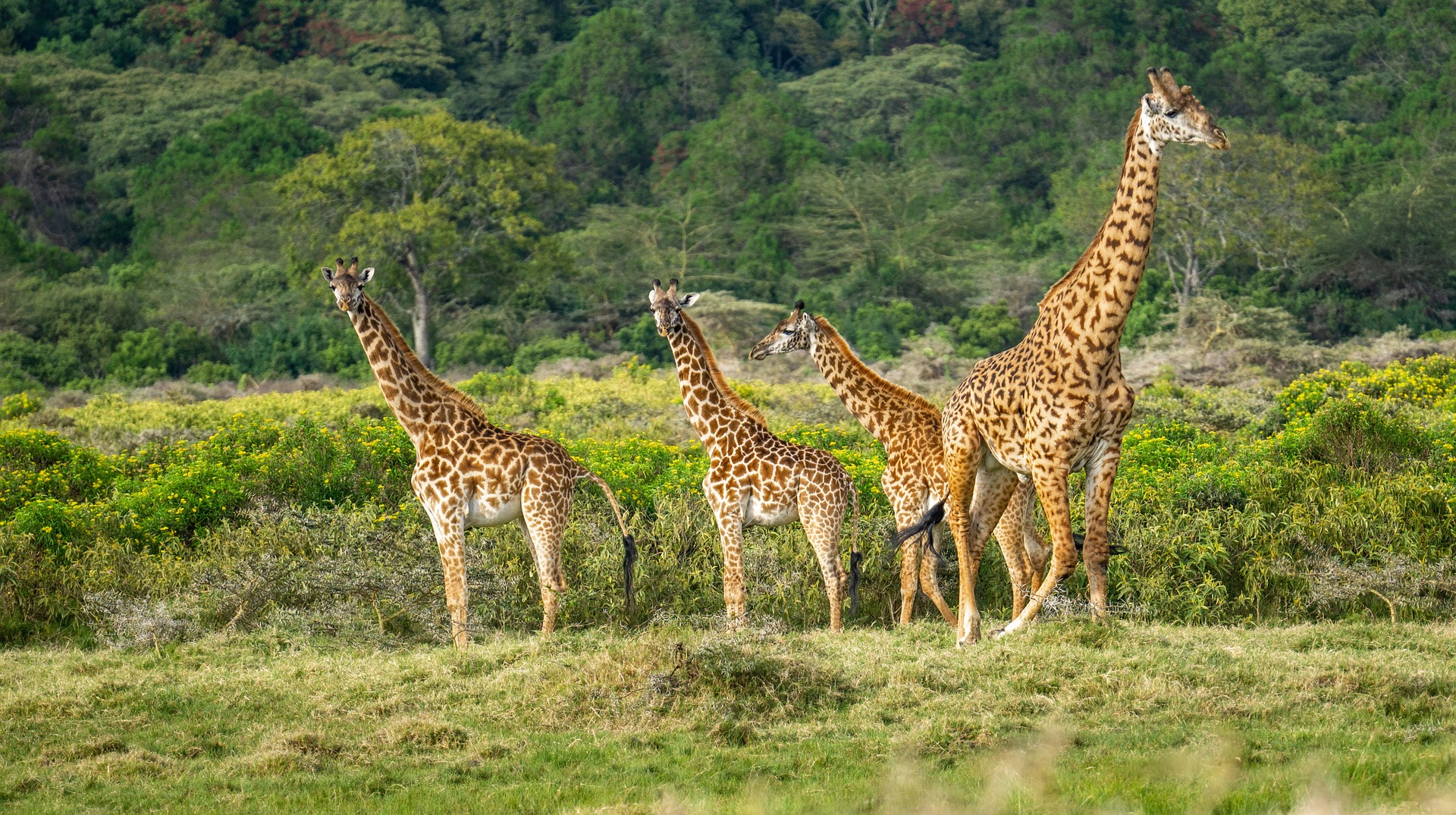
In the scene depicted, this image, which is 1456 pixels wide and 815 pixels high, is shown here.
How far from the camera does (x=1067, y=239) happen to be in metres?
38.7

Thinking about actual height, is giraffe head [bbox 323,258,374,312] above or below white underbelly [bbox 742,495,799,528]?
above

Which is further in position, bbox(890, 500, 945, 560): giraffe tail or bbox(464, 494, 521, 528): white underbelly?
bbox(464, 494, 521, 528): white underbelly

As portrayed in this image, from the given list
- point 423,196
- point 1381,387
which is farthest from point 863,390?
point 423,196

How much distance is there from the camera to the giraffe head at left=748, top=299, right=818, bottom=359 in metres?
11.1

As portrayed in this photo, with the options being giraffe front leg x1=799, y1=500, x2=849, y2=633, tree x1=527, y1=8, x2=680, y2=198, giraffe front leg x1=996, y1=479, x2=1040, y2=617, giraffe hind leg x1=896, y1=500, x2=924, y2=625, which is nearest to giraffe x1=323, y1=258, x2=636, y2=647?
giraffe front leg x1=799, y1=500, x2=849, y2=633

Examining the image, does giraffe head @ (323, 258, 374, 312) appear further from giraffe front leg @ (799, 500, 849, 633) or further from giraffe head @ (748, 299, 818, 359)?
giraffe front leg @ (799, 500, 849, 633)

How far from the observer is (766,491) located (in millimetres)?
10414

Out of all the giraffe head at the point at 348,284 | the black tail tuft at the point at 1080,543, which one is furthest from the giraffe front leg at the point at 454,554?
the black tail tuft at the point at 1080,543

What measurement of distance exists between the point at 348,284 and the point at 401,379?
2.23 ft

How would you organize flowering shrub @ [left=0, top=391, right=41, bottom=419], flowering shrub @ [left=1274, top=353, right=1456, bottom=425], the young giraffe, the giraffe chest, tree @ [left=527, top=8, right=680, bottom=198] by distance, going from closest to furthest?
1. the young giraffe
2. the giraffe chest
3. flowering shrub @ [left=1274, top=353, right=1456, bottom=425]
4. flowering shrub @ [left=0, top=391, right=41, bottom=419]
5. tree @ [left=527, top=8, right=680, bottom=198]

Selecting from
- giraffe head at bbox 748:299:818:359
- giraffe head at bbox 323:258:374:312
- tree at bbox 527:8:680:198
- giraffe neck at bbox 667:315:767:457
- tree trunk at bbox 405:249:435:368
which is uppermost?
tree at bbox 527:8:680:198

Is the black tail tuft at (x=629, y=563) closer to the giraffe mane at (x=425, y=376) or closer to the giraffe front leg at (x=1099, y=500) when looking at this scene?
the giraffe mane at (x=425, y=376)

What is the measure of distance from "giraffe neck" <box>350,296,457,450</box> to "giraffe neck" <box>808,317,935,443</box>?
2466 mm

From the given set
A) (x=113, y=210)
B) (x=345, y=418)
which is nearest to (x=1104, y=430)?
(x=345, y=418)
